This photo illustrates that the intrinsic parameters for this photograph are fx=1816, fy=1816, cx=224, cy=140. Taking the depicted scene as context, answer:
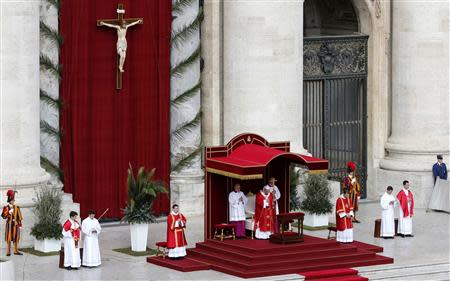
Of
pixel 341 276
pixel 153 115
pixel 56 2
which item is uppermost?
pixel 56 2

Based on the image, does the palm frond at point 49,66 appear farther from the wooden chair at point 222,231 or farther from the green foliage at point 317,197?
the green foliage at point 317,197

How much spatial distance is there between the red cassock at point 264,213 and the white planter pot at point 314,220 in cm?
410

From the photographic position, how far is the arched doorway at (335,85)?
175 feet

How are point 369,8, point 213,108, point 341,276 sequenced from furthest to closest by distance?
point 369,8 → point 213,108 → point 341,276

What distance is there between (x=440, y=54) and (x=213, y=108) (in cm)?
724

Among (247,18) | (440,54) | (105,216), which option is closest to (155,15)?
(247,18)

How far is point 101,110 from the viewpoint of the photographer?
48250mm

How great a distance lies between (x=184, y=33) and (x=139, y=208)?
704cm

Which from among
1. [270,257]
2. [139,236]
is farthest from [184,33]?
[270,257]

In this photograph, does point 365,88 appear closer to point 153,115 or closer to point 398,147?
point 398,147

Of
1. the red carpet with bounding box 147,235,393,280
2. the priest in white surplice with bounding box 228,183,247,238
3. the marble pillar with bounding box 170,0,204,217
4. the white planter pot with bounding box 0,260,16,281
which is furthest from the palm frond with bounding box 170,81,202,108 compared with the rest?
the white planter pot with bounding box 0,260,16,281

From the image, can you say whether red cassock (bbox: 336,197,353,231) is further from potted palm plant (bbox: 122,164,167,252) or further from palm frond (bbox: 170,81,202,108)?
palm frond (bbox: 170,81,202,108)

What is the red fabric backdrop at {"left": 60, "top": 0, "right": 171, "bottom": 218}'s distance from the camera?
47.6 meters

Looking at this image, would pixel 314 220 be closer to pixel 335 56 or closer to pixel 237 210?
pixel 237 210
